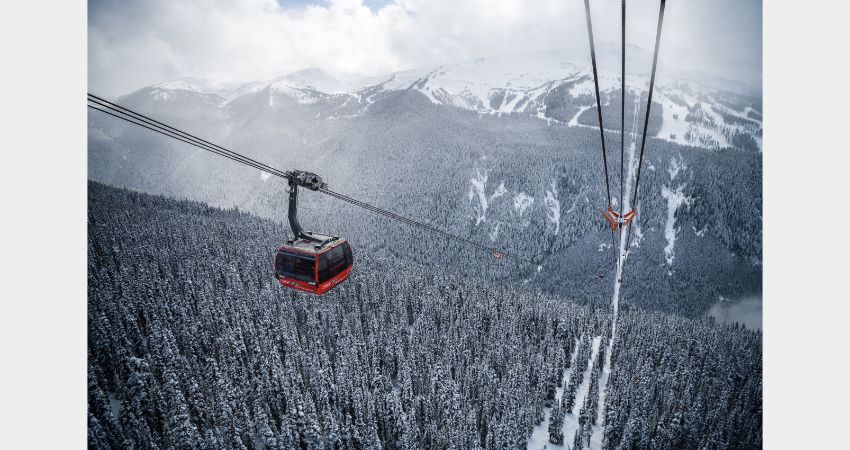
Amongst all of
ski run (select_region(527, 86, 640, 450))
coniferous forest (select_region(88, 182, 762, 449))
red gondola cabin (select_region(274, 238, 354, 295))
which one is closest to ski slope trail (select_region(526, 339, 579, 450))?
ski run (select_region(527, 86, 640, 450))

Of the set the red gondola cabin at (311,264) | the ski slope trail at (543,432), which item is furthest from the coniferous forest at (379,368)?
the red gondola cabin at (311,264)

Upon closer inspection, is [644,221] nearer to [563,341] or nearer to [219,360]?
[563,341]

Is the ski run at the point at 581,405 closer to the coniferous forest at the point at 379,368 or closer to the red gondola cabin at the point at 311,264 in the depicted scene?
the coniferous forest at the point at 379,368

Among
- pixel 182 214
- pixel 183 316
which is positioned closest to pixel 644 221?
pixel 183 316

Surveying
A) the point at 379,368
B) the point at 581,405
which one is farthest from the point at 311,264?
the point at 581,405

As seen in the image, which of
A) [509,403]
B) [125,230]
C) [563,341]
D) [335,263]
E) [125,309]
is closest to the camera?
[335,263]

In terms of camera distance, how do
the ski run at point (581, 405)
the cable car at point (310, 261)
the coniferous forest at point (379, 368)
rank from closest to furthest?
1. the cable car at point (310, 261)
2. the coniferous forest at point (379, 368)
3. the ski run at point (581, 405)
